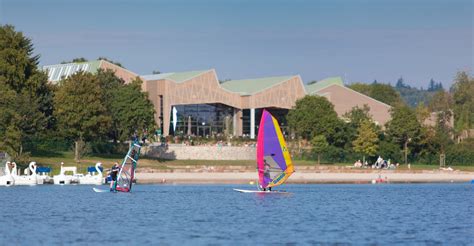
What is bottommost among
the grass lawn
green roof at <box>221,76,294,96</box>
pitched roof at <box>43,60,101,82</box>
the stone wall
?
the grass lawn

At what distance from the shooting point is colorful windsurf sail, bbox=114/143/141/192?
66.5m

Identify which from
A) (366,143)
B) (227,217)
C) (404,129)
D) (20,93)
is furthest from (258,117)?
(227,217)

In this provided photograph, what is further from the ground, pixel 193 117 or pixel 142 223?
pixel 193 117

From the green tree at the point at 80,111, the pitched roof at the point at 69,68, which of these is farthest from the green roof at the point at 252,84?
the green tree at the point at 80,111

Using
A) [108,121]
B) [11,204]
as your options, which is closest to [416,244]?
[11,204]

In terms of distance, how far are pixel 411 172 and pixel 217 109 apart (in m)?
39.4

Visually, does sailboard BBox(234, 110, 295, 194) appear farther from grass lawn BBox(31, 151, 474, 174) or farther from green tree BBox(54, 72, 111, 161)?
green tree BBox(54, 72, 111, 161)

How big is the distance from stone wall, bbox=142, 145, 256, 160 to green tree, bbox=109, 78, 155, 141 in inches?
94.8

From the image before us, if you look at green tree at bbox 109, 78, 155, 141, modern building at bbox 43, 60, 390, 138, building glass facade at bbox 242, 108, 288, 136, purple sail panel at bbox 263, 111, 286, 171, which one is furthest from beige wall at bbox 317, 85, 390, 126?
purple sail panel at bbox 263, 111, 286, 171

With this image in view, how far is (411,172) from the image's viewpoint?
103 meters

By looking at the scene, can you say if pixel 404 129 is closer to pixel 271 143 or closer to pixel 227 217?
pixel 271 143

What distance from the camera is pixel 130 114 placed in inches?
4154

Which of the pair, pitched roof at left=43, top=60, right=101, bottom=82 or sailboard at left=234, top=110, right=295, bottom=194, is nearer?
sailboard at left=234, top=110, right=295, bottom=194

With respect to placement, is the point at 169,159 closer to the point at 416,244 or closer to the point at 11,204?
the point at 11,204
